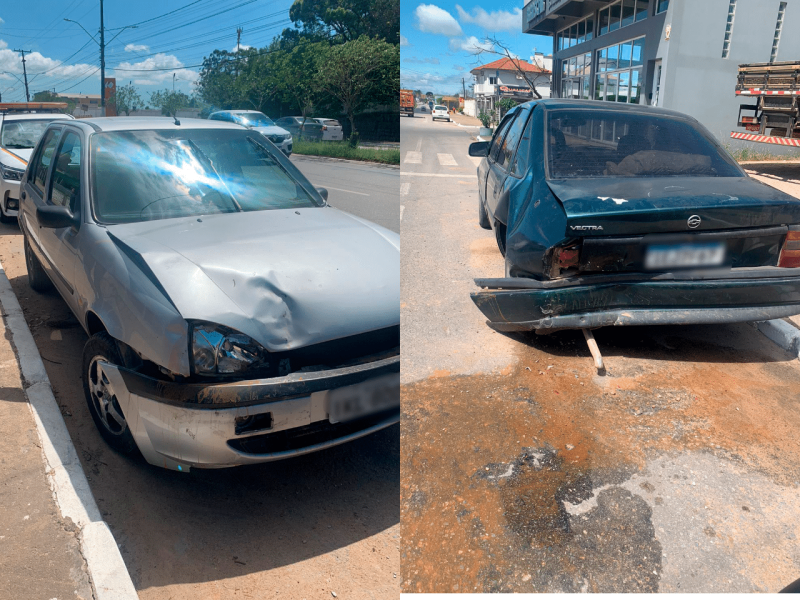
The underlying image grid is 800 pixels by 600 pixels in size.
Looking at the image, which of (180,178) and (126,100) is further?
(126,100)

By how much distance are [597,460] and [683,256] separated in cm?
134

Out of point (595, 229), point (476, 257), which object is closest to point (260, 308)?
point (595, 229)

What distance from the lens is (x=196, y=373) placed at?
2250 millimetres

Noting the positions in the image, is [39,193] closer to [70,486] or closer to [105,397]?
[105,397]

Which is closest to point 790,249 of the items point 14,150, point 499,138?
point 499,138

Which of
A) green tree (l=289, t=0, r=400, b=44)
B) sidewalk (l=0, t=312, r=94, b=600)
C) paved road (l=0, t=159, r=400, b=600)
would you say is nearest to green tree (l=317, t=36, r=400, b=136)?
green tree (l=289, t=0, r=400, b=44)

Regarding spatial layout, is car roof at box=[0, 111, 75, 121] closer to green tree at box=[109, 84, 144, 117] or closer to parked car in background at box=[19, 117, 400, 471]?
green tree at box=[109, 84, 144, 117]

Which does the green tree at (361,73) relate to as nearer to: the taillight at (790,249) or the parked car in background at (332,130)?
the parked car in background at (332,130)

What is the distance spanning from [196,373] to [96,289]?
90 cm

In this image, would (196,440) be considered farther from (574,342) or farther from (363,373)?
(574,342)

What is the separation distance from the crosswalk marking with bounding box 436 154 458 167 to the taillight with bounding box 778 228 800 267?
11.8 metres

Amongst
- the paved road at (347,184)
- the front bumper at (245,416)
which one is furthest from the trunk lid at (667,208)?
the front bumper at (245,416)

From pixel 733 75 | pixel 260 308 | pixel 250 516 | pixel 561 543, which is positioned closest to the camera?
pixel 561 543

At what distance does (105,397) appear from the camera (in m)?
2.86
